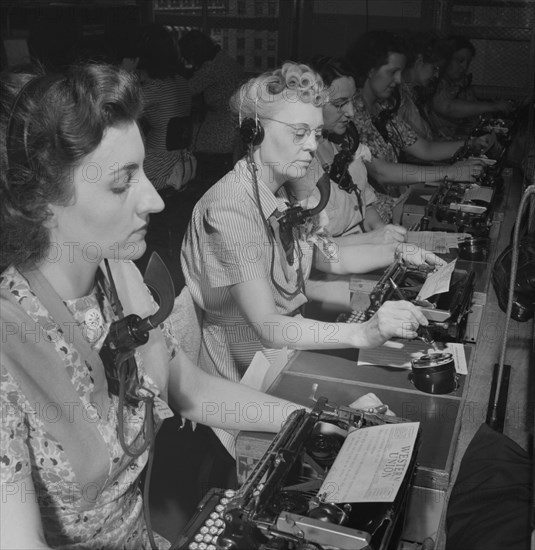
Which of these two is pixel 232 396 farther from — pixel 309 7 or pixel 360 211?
pixel 309 7

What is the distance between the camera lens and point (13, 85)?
1.33 metres

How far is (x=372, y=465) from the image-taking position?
1.41 meters

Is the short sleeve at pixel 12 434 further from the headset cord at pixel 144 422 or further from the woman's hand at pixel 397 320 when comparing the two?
the woman's hand at pixel 397 320

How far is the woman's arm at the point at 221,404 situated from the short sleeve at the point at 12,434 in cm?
53

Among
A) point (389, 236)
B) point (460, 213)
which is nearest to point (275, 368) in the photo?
point (389, 236)

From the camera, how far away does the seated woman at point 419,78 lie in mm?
5207

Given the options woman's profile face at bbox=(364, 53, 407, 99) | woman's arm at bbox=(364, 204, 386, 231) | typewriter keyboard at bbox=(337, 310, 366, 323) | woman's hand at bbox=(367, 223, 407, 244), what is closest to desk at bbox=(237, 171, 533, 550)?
typewriter keyboard at bbox=(337, 310, 366, 323)

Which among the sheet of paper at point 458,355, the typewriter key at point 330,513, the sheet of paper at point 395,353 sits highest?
the typewriter key at point 330,513

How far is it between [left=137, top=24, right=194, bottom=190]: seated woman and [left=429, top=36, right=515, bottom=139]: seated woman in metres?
2.53

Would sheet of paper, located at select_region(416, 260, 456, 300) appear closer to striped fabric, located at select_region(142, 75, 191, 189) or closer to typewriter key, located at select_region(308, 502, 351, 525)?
typewriter key, located at select_region(308, 502, 351, 525)

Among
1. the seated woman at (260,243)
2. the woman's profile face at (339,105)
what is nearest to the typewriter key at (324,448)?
the seated woman at (260,243)

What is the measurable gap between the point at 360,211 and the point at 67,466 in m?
2.53

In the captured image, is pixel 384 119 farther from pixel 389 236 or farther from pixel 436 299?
pixel 436 299

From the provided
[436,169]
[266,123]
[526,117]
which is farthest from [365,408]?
[526,117]
